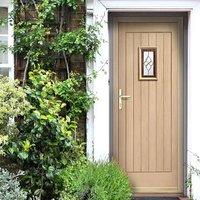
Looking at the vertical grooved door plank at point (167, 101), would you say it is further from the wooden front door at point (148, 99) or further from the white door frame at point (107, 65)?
the white door frame at point (107, 65)

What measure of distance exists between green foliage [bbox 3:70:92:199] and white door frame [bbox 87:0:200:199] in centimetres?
24

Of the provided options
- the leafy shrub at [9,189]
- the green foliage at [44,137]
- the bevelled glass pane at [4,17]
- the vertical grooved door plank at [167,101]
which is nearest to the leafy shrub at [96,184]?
the green foliage at [44,137]

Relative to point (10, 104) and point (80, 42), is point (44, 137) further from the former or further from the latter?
point (80, 42)

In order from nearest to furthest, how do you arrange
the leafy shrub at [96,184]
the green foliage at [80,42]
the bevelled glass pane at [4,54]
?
the leafy shrub at [96,184] < the green foliage at [80,42] < the bevelled glass pane at [4,54]

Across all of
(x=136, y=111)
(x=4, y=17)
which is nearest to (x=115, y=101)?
(x=136, y=111)

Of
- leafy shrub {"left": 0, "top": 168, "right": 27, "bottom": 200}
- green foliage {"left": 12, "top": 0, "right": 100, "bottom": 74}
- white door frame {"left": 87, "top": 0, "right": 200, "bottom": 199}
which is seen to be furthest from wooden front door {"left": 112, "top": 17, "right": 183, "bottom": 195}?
leafy shrub {"left": 0, "top": 168, "right": 27, "bottom": 200}

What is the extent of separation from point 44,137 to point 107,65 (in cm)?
131

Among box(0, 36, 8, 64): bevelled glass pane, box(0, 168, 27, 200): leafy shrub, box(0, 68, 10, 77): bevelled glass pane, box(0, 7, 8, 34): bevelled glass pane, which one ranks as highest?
box(0, 7, 8, 34): bevelled glass pane

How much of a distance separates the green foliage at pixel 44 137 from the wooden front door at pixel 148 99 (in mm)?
658

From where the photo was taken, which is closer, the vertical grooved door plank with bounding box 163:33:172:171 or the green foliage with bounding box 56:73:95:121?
the green foliage with bounding box 56:73:95:121

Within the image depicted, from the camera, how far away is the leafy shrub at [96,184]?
21.7 ft

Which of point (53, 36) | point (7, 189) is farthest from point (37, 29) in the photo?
point (7, 189)

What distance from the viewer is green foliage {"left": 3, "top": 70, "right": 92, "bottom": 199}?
24.0 ft

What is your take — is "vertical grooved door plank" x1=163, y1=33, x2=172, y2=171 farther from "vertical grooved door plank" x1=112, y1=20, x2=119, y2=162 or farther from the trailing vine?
the trailing vine
